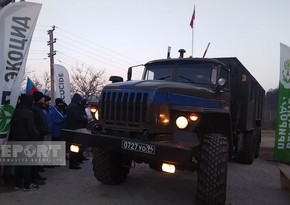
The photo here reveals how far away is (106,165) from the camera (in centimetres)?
647

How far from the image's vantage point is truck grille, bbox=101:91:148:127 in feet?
17.3

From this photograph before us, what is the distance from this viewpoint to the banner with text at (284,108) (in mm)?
11211

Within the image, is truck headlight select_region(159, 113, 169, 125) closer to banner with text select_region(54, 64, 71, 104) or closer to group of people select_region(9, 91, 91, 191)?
group of people select_region(9, 91, 91, 191)

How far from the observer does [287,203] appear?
6289mm

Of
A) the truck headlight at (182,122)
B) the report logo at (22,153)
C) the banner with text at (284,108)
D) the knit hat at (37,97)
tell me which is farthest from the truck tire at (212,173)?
the banner with text at (284,108)

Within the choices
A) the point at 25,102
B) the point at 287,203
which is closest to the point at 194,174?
the point at 287,203

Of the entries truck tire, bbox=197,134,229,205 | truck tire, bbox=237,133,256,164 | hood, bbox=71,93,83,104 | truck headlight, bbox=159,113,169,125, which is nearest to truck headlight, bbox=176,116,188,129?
truck headlight, bbox=159,113,169,125

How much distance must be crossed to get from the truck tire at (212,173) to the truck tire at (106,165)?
200cm

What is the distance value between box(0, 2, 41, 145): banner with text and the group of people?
0.18 metres

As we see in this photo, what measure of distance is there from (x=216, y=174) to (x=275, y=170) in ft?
18.2

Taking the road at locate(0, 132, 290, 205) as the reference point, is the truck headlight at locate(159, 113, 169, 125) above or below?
above

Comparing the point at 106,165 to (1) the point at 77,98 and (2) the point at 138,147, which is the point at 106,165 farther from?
(1) the point at 77,98

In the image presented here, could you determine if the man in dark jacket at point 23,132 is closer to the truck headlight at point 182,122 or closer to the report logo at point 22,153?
the report logo at point 22,153

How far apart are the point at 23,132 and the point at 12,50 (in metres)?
1.55
